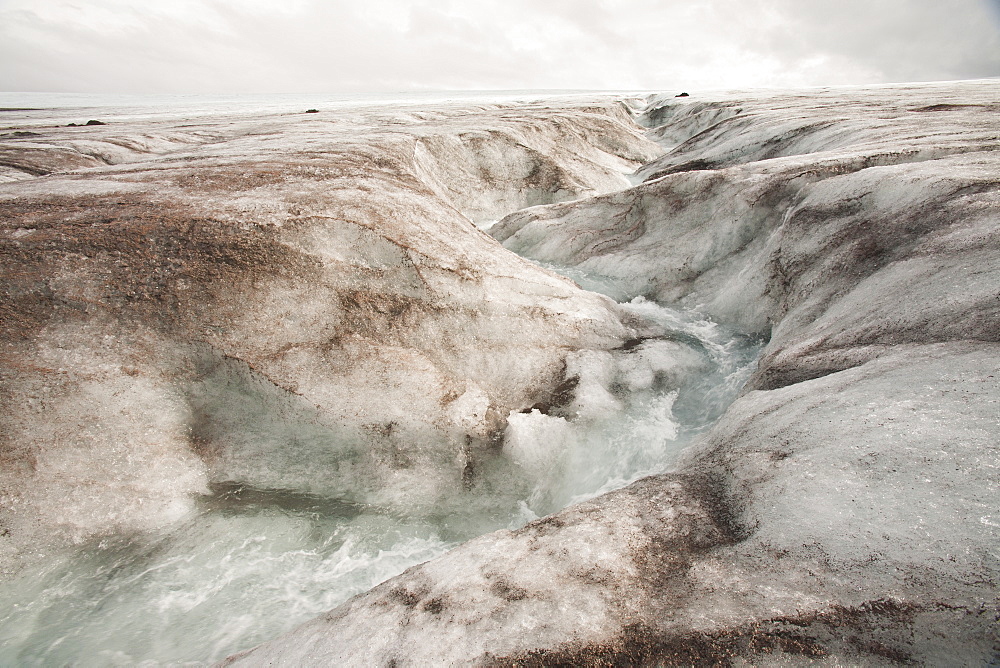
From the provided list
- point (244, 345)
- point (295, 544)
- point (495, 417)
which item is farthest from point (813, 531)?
point (244, 345)

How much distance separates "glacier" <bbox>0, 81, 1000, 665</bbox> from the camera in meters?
2.48

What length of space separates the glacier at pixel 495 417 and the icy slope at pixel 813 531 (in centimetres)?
2

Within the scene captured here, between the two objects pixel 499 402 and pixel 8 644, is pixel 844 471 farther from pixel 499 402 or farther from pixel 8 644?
pixel 8 644

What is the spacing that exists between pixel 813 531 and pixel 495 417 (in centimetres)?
350

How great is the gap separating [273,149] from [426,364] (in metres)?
6.62

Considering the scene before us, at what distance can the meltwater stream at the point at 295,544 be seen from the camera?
3.84 metres

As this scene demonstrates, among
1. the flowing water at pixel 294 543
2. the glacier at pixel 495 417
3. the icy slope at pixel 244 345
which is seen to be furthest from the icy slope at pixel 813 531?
the icy slope at pixel 244 345

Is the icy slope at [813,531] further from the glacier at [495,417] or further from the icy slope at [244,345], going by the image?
the icy slope at [244,345]

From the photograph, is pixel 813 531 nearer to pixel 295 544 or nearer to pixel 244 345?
pixel 295 544

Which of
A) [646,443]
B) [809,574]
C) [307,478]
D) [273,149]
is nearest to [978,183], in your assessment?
[646,443]

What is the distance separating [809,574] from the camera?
2.42 metres

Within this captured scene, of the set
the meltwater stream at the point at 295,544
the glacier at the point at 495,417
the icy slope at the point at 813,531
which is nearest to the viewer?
the icy slope at the point at 813,531

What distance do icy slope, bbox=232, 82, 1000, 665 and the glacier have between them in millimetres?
18

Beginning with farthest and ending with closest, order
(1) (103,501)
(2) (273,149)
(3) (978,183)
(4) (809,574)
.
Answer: (2) (273,149) → (3) (978,183) → (1) (103,501) → (4) (809,574)
